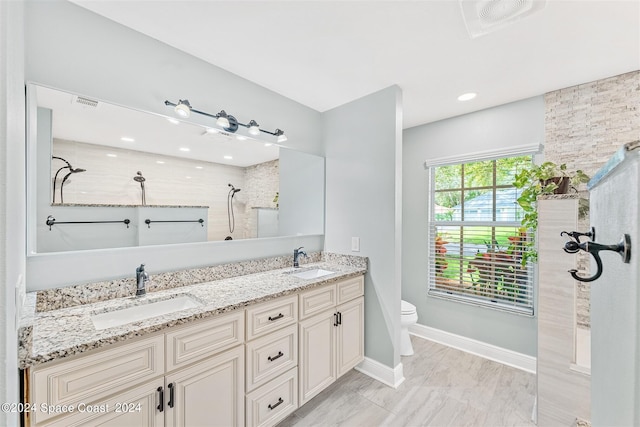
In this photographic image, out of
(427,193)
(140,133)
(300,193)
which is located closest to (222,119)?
(140,133)

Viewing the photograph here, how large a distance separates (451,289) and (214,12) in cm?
324

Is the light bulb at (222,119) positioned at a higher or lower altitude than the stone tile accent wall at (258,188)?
higher

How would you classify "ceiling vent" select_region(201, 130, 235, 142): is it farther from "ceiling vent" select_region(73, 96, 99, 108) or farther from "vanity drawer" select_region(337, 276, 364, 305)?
"vanity drawer" select_region(337, 276, 364, 305)

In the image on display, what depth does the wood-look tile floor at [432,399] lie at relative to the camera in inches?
72.4

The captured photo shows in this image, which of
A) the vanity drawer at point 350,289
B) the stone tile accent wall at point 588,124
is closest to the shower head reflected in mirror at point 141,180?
the vanity drawer at point 350,289

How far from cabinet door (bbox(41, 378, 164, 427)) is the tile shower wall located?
102cm

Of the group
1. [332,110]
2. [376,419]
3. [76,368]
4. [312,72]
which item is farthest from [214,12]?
[376,419]

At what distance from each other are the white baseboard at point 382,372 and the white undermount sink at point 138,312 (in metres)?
1.70

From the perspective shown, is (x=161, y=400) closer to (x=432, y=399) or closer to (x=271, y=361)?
(x=271, y=361)

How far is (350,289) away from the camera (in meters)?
2.25

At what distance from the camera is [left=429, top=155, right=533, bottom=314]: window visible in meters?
2.55

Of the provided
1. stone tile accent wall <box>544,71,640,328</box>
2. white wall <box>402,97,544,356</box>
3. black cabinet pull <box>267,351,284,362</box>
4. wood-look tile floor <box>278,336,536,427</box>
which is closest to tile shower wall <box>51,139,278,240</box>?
black cabinet pull <box>267,351,284,362</box>

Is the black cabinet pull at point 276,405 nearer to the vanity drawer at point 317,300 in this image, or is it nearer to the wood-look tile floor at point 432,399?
the wood-look tile floor at point 432,399

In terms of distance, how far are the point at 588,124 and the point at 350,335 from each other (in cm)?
266
